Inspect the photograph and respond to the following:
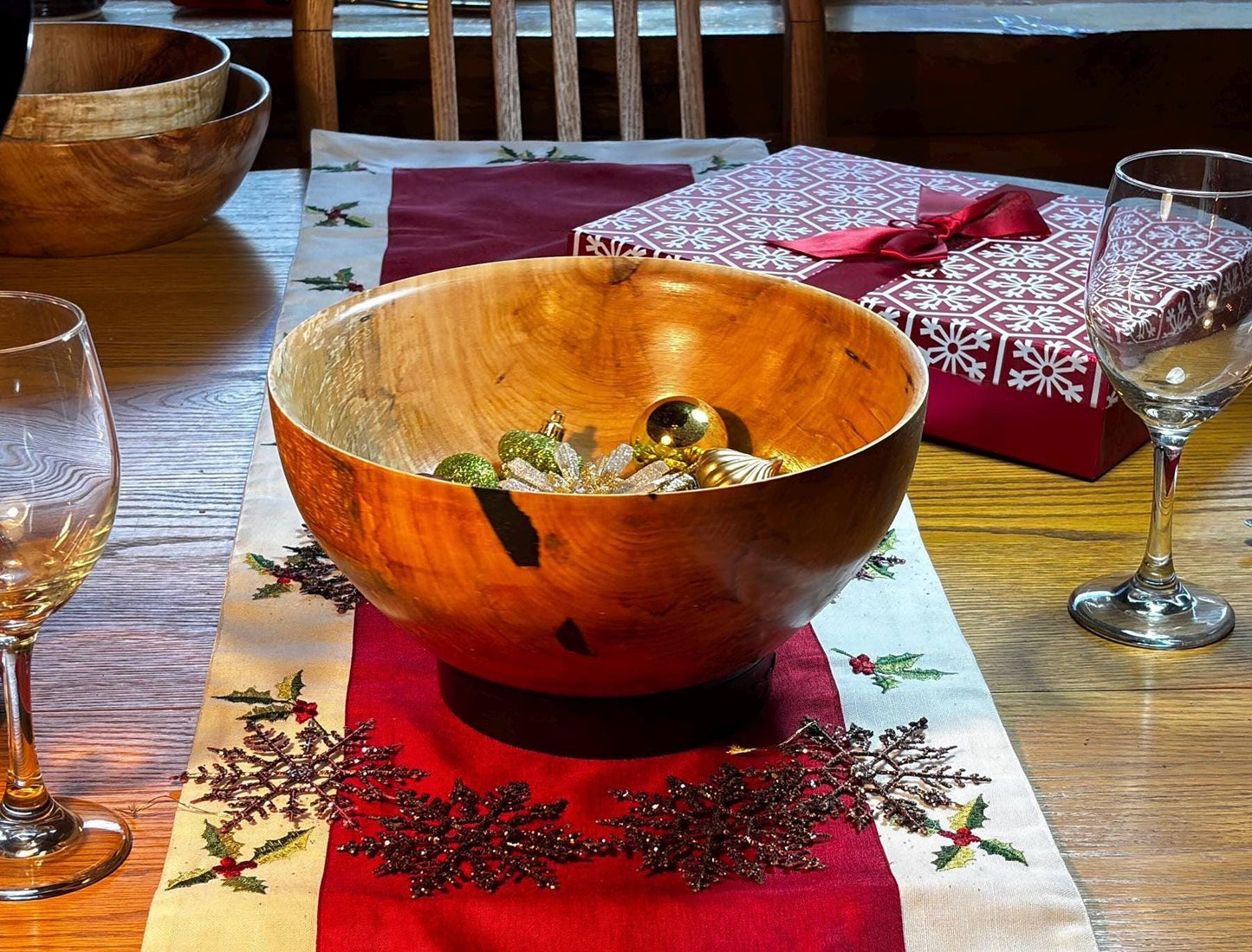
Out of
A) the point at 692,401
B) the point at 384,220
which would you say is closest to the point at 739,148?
the point at 384,220

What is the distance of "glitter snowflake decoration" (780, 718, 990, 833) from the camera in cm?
56

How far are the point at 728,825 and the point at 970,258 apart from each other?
560 millimetres

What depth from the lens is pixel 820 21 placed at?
153 centimetres

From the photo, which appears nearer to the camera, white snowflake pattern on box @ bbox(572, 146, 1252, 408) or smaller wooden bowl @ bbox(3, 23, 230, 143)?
white snowflake pattern on box @ bbox(572, 146, 1252, 408)

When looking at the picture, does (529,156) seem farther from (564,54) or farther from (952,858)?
(952,858)

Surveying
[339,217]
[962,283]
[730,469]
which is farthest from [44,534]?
[339,217]

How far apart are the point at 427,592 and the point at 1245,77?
216 centimetres

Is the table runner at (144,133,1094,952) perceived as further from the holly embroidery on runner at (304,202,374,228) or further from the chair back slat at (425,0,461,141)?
the chair back slat at (425,0,461,141)

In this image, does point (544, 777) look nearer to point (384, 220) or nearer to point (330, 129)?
point (384, 220)

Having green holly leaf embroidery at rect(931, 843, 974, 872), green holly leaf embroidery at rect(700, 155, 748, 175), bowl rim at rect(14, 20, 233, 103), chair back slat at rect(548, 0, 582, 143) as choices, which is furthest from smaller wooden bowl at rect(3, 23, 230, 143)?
green holly leaf embroidery at rect(931, 843, 974, 872)

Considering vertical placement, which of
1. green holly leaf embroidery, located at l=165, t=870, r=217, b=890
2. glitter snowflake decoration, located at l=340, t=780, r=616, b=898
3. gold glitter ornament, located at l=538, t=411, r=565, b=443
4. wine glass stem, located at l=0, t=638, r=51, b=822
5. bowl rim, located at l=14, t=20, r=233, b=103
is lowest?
glitter snowflake decoration, located at l=340, t=780, r=616, b=898

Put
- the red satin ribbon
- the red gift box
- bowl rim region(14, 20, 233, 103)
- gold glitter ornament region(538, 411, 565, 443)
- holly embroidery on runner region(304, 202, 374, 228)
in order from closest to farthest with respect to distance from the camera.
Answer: gold glitter ornament region(538, 411, 565, 443) < the red gift box < the red satin ribbon < bowl rim region(14, 20, 233, 103) < holly embroidery on runner region(304, 202, 374, 228)

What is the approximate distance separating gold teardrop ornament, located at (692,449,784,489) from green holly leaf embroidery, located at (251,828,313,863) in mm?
235

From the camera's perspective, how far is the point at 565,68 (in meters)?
1.50
